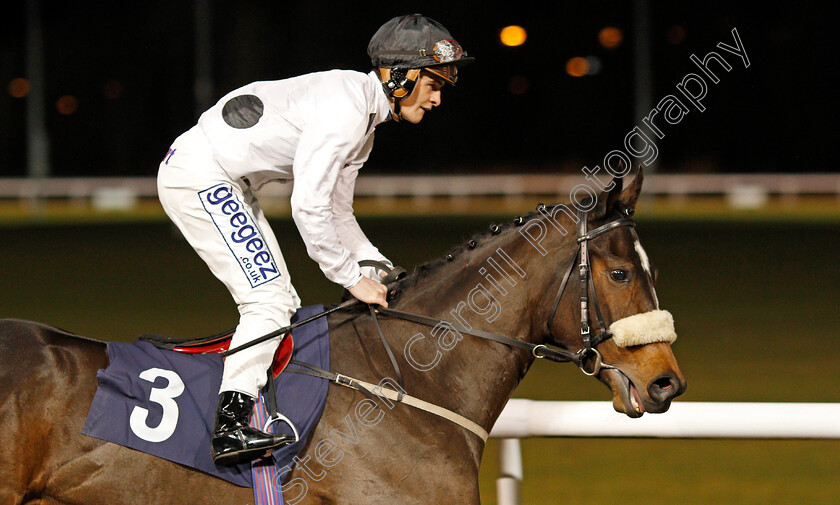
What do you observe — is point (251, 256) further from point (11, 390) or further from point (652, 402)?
point (652, 402)

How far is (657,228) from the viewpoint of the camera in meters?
21.1

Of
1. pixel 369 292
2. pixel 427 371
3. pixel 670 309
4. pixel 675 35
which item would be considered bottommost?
pixel 427 371

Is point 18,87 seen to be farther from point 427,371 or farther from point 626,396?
point 626,396

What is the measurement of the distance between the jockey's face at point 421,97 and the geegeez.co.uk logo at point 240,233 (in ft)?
2.06

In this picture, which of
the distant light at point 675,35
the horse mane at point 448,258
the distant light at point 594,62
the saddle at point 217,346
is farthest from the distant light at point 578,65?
the saddle at point 217,346

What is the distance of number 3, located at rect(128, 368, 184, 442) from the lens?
2869 millimetres

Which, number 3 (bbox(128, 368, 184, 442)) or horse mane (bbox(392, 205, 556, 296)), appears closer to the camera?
number 3 (bbox(128, 368, 184, 442))

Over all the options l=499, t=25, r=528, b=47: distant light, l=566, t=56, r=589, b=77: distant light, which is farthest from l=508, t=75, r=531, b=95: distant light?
l=566, t=56, r=589, b=77: distant light

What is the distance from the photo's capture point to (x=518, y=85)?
139 feet

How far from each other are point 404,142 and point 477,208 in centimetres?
1148

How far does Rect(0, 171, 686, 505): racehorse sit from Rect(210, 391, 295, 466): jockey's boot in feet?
0.37

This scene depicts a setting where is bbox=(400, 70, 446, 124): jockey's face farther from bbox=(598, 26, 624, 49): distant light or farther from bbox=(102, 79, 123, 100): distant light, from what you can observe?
bbox=(102, 79, 123, 100): distant light

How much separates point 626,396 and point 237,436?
1155mm

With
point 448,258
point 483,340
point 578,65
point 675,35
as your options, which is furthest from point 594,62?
point 483,340
